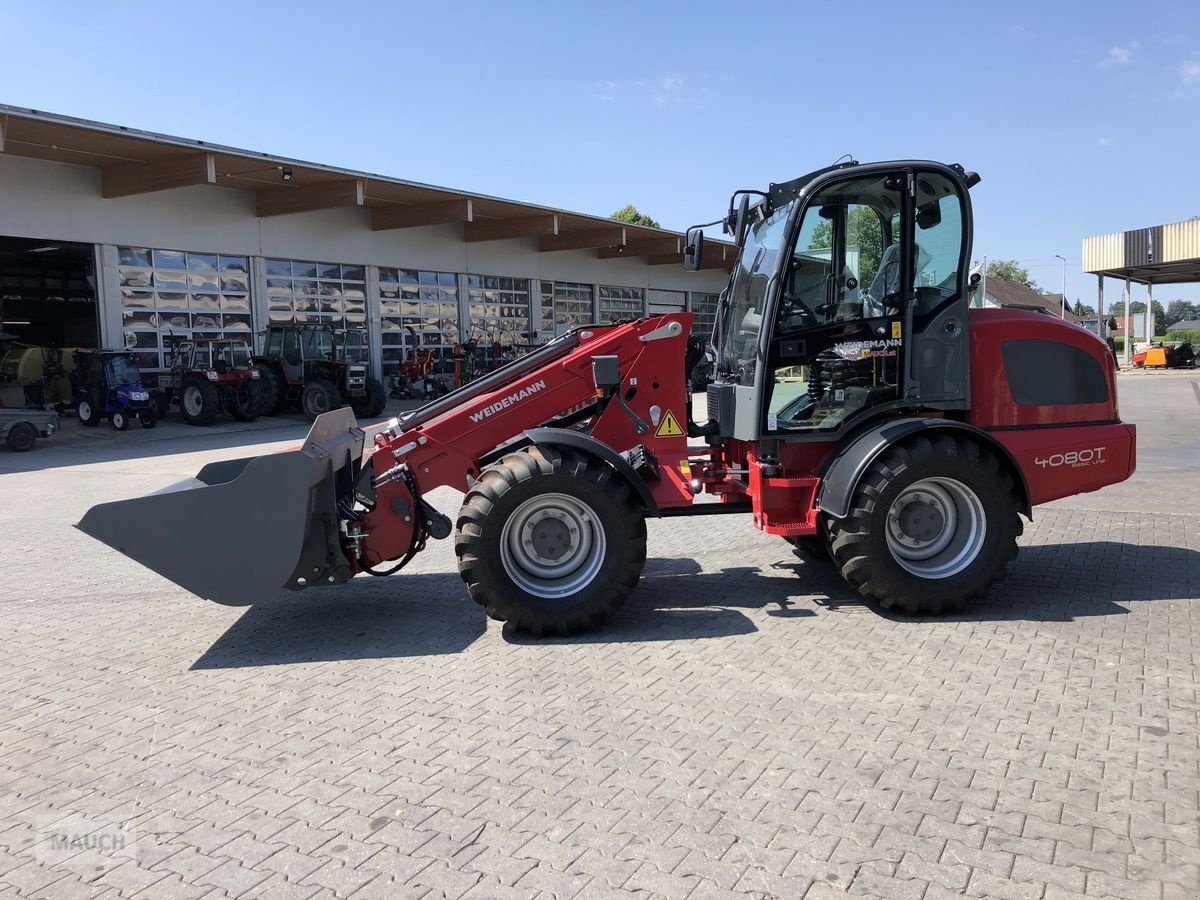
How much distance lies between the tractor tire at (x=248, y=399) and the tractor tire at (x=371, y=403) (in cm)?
230

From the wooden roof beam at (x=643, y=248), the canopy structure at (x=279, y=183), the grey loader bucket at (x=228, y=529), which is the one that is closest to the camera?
the grey loader bucket at (x=228, y=529)

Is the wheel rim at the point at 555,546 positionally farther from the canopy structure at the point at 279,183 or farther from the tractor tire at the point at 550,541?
the canopy structure at the point at 279,183

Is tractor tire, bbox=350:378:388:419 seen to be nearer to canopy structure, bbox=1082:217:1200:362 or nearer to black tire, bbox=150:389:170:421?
black tire, bbox=150:389:170:421

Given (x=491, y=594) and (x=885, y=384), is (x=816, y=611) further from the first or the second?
(x=491, y=594)

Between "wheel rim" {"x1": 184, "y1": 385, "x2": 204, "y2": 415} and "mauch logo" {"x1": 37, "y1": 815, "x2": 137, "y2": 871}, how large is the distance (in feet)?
66.0

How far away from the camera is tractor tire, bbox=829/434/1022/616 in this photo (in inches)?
222

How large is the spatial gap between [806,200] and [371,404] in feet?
63.5

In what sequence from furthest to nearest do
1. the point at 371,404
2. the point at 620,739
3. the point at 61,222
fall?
the point at 371,404
the point at 61,222
the point at 620,739

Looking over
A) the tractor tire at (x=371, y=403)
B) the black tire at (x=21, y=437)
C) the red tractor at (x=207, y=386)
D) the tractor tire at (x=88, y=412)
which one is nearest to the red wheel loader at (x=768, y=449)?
the black tire at (x=21, y=437)

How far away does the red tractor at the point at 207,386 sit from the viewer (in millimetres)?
22094

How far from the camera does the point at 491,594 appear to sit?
550 cm

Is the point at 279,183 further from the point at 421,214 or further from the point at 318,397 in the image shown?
the point at 318,397

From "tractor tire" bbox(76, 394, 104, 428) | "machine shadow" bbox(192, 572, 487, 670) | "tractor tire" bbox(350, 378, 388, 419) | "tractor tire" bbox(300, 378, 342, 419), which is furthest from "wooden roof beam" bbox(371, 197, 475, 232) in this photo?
"machine shadow" bbox(192, 572, 487, 670)

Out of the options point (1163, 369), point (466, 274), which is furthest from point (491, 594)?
point (1163, 369)
